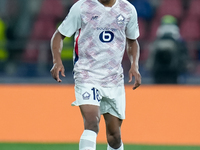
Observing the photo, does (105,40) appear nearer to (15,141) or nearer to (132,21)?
(132,21)

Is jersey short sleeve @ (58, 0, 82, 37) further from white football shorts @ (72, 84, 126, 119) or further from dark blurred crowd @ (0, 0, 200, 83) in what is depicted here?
dark blurred crowd @ (0, 0, 200, 83)

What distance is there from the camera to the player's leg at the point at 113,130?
5031 millimetres

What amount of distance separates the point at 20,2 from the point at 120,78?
896cm

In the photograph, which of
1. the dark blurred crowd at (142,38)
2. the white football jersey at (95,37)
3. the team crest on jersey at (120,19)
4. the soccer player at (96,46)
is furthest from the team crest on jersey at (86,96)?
the dark blurred crowd at (142,38)

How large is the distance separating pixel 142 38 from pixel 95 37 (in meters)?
7.30

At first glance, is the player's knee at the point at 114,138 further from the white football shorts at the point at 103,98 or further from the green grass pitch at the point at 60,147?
the green grass pitch at the point at 60,147

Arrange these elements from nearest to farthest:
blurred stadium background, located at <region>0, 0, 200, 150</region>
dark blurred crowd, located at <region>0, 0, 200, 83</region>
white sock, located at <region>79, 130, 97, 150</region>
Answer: white sock, located at <region>79, 130, 97, 150</region>, blurred stadium background, located at <region>0, 0, 200, 150</region>, dark blurred crowd, located at <region>0, 0, 200, 83</region>

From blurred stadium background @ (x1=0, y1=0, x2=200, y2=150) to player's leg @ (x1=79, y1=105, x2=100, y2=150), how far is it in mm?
2169

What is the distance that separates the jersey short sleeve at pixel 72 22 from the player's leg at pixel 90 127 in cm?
72

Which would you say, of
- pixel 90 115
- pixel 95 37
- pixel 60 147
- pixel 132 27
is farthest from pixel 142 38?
pixel 90 115

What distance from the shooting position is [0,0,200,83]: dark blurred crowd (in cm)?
934

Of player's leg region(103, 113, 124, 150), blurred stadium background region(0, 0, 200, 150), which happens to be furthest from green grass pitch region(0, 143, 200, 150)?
player's leg region(103, 113, 124, 150)

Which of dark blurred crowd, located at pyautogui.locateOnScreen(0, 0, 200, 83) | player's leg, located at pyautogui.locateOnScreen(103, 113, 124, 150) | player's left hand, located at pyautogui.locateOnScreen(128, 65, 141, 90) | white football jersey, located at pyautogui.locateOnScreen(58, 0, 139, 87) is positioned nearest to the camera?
white football jersey, located at pyautogui.locateOnScreen(58, 0, 139, 87)

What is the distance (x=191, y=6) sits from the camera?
12.6 metres
